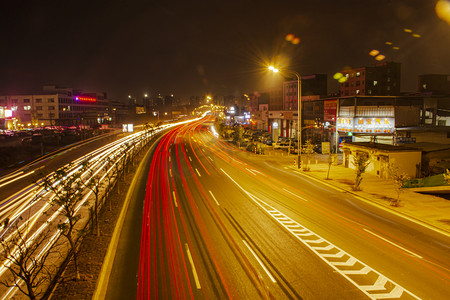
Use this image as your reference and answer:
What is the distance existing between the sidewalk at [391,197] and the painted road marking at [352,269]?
7213 millimetres

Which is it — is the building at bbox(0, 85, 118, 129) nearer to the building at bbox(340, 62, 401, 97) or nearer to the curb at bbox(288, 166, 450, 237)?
the building at bbox(340, 62, 401, 97)

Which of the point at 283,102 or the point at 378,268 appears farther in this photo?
the point at 283,102

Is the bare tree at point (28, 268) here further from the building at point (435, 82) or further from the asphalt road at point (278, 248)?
the building at point (435, 82)

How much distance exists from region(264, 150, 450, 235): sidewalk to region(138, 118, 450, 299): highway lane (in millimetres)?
1156

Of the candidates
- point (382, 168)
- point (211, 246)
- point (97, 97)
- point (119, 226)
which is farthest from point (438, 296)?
point (97, 97)

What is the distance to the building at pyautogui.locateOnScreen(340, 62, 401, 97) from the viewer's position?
281ft

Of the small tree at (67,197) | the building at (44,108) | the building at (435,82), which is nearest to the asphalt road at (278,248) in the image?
the small tree at (67,197)

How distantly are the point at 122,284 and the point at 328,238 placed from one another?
10212 millimetres

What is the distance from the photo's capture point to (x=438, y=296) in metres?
10.5

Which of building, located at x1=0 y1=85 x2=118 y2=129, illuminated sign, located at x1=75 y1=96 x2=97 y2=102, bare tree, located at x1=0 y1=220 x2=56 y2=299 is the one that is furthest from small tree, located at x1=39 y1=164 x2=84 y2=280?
illuminated sign, located at x1=75 y1=96 x2=97 y2=102

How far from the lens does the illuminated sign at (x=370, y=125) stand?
1630 inches

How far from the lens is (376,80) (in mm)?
86375

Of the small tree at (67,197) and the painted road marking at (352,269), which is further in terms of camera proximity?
the small tree at (67,197)

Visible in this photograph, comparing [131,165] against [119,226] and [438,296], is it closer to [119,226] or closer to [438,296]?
[119,226]
